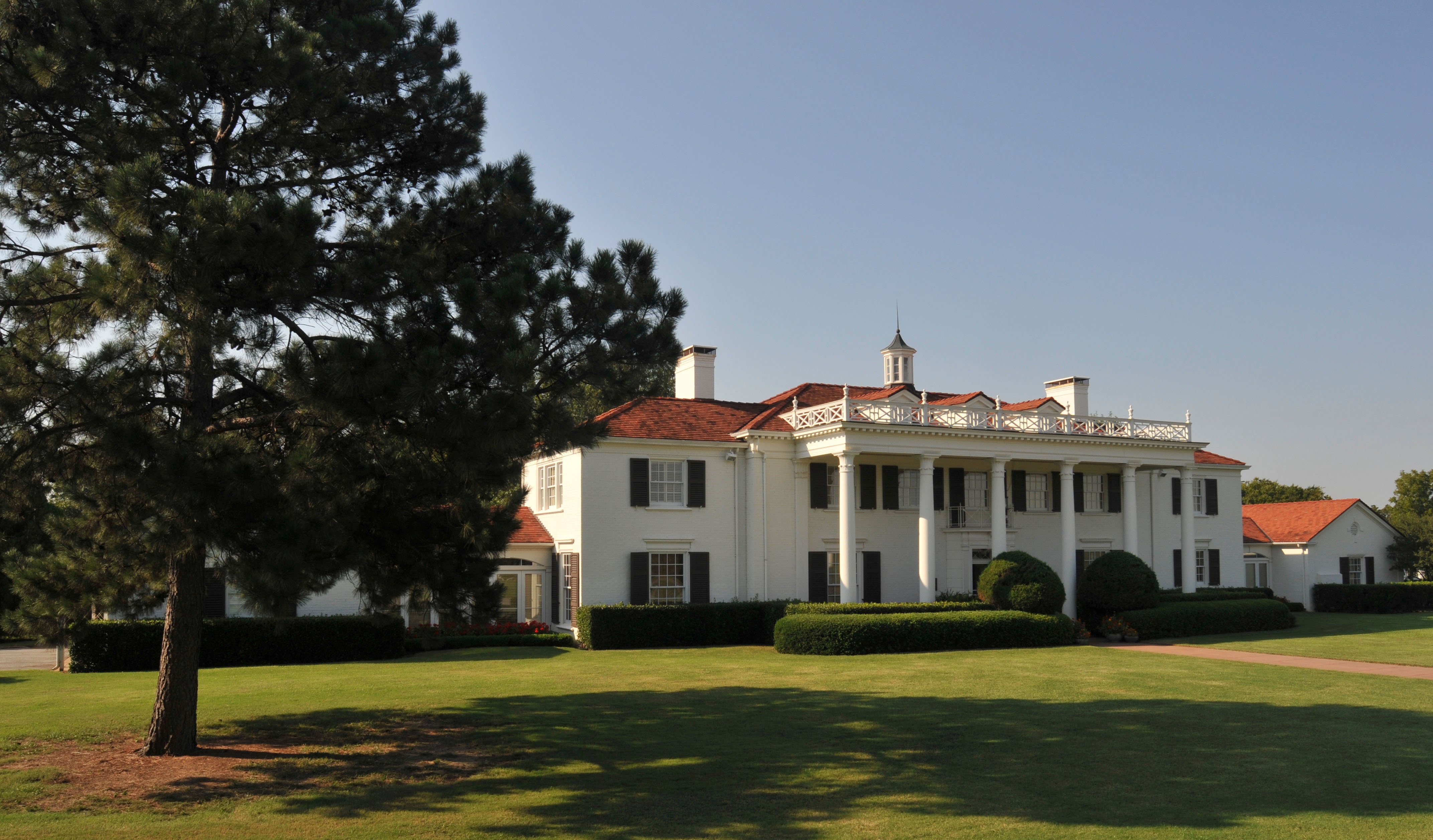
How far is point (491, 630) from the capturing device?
94.4 ft

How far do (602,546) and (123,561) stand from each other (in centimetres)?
1789

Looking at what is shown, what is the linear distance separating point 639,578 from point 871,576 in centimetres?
749

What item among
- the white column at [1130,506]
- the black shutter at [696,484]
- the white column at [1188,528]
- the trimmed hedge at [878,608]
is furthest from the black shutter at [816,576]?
the white column at [1188,528]

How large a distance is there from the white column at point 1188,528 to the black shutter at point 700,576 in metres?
16.4

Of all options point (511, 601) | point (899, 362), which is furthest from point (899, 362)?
point (511, 601)

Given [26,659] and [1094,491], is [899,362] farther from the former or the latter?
[26,659]

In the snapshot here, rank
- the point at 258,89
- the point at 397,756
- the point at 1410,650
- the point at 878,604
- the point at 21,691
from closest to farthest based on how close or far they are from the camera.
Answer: the point at 258,89 < the point at 397,756 < the point at 21,691 < the point at 1410,650 < the point at 878,604

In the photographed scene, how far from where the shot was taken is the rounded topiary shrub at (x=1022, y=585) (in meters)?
28.3

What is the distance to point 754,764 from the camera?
11805 mm

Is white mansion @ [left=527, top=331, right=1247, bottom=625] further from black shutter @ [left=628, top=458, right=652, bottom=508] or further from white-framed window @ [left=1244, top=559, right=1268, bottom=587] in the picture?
white-framed window @ [left=1244, top=559, right=1268, bottom=587]

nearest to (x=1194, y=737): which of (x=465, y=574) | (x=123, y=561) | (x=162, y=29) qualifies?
(x=465, y=574)

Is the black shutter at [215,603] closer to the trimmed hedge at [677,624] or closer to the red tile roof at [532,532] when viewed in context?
the red tile roof at [532,532]

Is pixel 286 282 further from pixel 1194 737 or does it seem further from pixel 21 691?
pixel 21 691

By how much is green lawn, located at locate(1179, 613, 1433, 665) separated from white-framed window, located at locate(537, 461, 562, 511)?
18.2m
